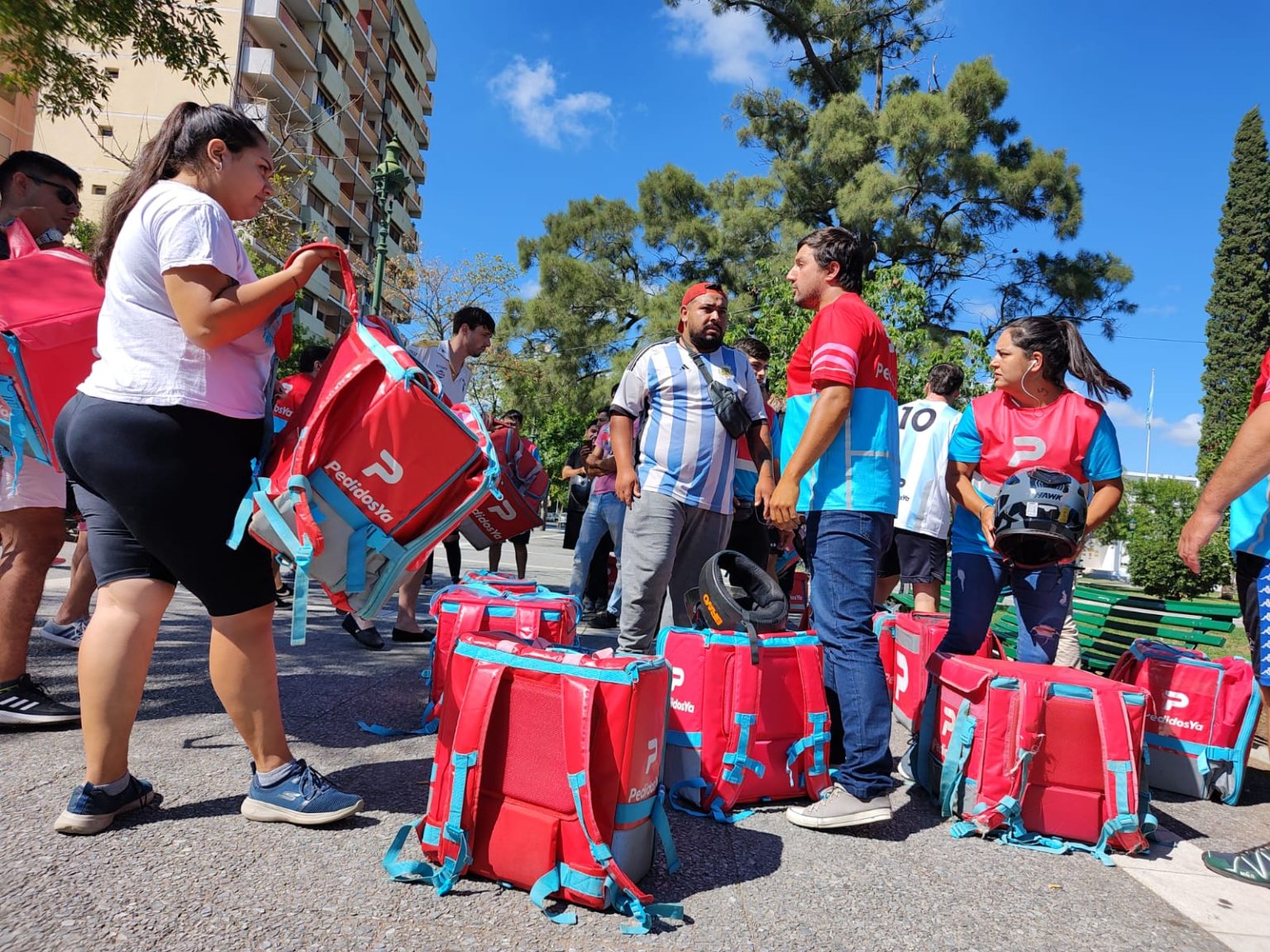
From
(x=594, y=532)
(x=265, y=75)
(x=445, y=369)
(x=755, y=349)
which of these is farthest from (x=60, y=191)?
(x=265, y=75)

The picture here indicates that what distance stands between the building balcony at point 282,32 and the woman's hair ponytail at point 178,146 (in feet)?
139

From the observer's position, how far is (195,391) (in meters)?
2.13

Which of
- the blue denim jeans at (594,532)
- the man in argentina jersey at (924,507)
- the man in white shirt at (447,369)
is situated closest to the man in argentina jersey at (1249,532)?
the man in argentina jersey at (924,507)

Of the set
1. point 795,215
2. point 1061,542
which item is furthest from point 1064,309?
point 1061,542

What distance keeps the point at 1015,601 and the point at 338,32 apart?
4923cm

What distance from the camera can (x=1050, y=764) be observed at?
8.84ft

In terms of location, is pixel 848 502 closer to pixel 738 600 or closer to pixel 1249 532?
pixel 738 600

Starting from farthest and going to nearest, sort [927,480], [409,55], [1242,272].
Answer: [409,55] < [1242,272] < [927,480]

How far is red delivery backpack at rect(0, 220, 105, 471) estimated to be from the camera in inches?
109

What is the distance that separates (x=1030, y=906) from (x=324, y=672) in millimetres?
3441

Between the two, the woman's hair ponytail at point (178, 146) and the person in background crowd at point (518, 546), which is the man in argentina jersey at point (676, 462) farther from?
the person in background crowd at point (518, 546)

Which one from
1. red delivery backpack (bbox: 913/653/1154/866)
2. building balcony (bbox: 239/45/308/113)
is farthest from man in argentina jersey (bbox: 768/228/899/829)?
building balcony (bbox: 239/45/308/113)

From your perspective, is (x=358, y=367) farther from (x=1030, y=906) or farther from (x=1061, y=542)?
(x=1061, y=542)

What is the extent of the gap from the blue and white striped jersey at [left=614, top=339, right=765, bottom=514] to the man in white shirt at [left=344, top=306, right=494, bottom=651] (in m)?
1.65
